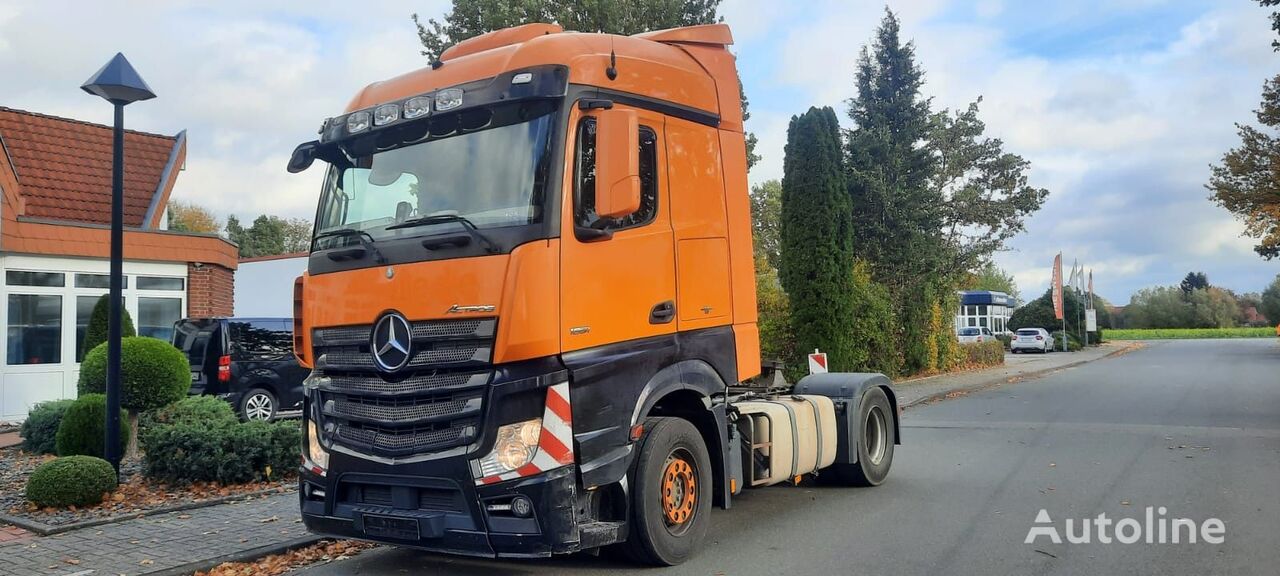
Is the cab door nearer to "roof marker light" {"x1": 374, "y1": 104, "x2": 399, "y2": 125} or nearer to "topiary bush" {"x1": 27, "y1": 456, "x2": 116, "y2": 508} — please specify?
"roof marker light" {"x1": 374, "y1": 104, "x2": 399, "y2": 125}

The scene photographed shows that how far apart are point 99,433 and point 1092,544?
9036mm

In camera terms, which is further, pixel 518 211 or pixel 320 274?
pixel 320 274

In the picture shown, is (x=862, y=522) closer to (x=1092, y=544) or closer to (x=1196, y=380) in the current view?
(x=1092, y=544)

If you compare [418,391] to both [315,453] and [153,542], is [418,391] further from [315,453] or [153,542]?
[153,542]

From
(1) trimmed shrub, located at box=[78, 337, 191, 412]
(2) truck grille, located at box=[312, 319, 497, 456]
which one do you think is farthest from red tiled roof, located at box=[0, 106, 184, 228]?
(2) truck grille, located at box=[312, 319, 497, 456]

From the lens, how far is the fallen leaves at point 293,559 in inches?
234

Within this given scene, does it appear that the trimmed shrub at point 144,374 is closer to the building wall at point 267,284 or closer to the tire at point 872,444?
the tire at point 872,444

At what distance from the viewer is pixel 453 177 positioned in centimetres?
527

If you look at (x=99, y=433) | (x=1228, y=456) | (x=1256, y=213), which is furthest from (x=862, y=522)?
(x=1256, y=213)

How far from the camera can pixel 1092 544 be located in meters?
6.08

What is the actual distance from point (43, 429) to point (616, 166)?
9.50 m

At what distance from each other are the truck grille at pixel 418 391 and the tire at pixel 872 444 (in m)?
4.49

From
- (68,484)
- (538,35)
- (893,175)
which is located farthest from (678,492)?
(893,175)

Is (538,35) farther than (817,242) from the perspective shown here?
No
